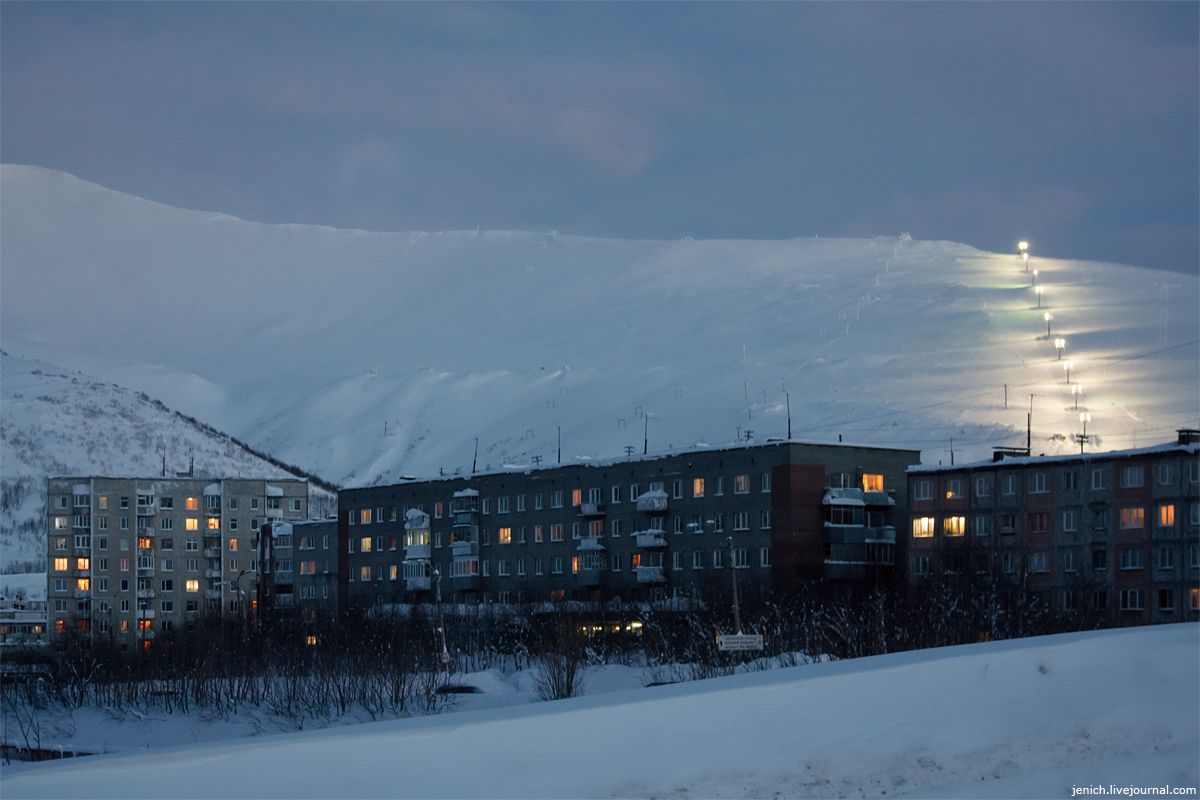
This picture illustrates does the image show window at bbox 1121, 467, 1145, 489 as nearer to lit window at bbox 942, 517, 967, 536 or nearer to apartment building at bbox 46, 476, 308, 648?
lit window at bbox 942, 517, 967, 536

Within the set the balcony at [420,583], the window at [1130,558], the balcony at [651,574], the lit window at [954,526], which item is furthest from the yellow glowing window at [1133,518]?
the balcony at [420,583]

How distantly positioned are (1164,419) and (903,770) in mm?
131243

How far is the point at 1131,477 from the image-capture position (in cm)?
7244

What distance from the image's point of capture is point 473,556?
99.1 m

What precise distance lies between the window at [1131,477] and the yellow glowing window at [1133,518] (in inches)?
44.8

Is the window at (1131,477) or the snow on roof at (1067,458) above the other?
the snow on roof at (1067,458)

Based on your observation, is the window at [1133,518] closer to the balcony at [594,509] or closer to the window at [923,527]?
the window at [923,527]

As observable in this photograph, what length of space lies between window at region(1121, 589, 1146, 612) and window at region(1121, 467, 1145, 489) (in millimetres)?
4846

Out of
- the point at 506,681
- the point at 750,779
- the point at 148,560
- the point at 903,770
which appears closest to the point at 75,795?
the point at 750,779

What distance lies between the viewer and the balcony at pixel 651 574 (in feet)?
289

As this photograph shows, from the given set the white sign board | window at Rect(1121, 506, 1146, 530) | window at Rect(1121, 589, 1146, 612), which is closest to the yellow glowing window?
window at Rect(1121, 506, 1146, 530)

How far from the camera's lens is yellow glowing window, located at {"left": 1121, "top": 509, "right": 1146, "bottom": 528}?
235ft

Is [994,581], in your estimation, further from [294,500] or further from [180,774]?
[294,500]

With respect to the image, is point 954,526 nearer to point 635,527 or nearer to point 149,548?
point 635,527
